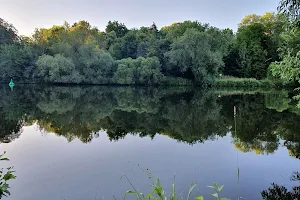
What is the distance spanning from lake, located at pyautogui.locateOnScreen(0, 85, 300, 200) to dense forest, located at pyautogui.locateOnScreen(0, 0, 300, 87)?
23.6 m

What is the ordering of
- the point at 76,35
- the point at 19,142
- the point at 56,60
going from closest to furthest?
the point at 19,142 < the point at 56,60 < the point at 76,35

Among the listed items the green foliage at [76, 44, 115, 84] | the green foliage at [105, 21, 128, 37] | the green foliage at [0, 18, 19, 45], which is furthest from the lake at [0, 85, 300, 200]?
the green foliage at [105, 21, 128, 37]

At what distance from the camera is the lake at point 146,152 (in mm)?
6039

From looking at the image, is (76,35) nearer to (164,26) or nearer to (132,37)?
(132,37)

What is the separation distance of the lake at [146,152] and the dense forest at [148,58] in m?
23.6

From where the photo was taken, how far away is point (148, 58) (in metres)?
39.7

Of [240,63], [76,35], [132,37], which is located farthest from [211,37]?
[76,35]

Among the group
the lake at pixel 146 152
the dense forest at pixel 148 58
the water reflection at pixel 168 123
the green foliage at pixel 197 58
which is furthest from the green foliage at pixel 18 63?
the lake at pixel 146 152

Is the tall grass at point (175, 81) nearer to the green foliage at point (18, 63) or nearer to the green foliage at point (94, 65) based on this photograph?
the green foliage at point (94, 65)

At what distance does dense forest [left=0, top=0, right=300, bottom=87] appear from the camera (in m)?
39.0

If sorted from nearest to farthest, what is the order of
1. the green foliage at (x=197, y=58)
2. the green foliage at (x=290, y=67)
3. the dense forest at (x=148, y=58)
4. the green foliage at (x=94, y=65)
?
1. the green foliage at (x=290, y=67)
2. the green foliage at (x=197, y=58)
3. the dense forest at (x=148, y=58)
4. the green foliage at (x=94, y=65)

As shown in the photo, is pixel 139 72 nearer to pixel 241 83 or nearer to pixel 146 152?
pixel 241 83

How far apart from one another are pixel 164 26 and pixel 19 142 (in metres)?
72.0

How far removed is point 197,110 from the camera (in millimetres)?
17562
